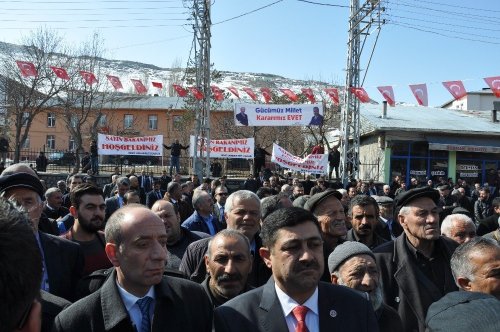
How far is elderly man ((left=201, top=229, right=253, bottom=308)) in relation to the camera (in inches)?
131

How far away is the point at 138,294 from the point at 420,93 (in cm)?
1817

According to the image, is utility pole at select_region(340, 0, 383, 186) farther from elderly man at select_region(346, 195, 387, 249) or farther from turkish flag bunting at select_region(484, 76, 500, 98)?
elderly man at select_region(346, 195, 387, 249)

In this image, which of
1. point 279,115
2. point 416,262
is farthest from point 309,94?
point 416,262

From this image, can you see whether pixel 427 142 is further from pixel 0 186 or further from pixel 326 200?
pixel 0 186

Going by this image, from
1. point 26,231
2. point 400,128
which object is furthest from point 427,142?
point 26,231

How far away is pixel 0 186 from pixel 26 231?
9.20 ft

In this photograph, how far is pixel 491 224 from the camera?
7.61 meters

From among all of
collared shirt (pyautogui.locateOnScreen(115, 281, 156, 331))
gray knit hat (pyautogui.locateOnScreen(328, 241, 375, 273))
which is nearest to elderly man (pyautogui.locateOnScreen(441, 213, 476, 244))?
gray knit hat (pyautogui.locateOnScreen(328, 241, 375, 273))

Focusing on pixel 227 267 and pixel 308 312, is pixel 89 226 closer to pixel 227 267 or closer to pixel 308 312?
pixel 227 267

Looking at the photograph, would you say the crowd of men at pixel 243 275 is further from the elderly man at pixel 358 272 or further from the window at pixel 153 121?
the window at pixel 153 121

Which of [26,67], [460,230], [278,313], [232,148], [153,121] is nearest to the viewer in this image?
[278,313]

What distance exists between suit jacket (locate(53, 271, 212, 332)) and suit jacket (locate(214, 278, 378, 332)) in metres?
0.14

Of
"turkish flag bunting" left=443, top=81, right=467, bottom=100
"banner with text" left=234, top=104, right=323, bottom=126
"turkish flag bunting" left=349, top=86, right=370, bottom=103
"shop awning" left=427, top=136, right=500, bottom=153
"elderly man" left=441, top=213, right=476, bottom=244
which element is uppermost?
"turkish flag bunting" left=443, top=81, right=467, bottom=100

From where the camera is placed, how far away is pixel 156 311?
2.45 meters
